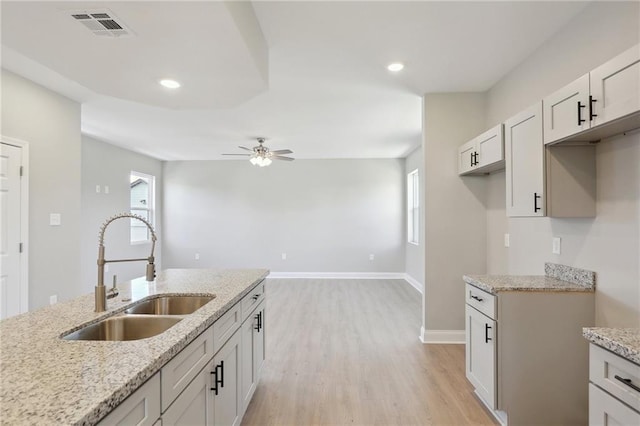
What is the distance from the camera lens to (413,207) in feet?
23.0

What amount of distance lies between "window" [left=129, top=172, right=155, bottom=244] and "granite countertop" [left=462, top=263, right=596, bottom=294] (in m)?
6.63

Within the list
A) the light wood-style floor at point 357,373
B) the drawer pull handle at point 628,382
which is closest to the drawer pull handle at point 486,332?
the light wood-style floor at point 357,373

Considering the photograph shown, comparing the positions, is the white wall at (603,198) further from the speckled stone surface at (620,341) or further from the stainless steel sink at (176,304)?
the stainless steel sink at (176,304)

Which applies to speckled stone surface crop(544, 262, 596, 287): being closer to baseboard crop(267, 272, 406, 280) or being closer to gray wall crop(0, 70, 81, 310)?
gray wall crop(0, 70, 81, 310)

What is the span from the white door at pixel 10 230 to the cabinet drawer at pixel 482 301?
13.6ft

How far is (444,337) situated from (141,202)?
6724 millimetres

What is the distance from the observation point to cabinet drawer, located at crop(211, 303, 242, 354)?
5.30 ft

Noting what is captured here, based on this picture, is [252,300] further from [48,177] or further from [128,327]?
[48,177]

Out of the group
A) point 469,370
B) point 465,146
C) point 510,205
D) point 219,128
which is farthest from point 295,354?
point 219,128

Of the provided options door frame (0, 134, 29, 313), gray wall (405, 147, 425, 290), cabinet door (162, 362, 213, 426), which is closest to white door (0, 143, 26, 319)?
door frame (0, 134, 29, 313)

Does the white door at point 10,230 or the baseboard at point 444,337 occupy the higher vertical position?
the white door at point 10,230

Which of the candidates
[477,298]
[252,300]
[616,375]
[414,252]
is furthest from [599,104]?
[414,252]

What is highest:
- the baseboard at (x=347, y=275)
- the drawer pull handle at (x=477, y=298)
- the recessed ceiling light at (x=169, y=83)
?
the recessed ceiling light at (x=169, y=83)

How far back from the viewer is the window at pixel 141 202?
6.90m
